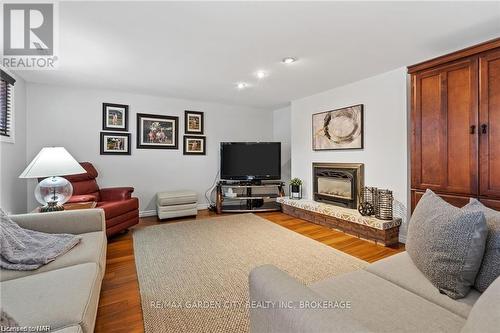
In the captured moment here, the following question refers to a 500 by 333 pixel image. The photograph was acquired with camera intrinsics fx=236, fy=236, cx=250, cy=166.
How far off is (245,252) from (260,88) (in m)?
2.56

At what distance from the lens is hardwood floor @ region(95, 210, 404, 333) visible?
5.19 ft

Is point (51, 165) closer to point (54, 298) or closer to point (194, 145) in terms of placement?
point (54, 298)

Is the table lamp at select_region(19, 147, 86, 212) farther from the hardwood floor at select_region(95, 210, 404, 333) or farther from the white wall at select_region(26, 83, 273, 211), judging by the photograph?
the white wall at select_region(26, 83, 273, 211)

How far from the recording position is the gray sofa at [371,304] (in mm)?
646

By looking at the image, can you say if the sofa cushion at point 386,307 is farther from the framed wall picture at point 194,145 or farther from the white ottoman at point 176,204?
the framed wall picture at point 194,145

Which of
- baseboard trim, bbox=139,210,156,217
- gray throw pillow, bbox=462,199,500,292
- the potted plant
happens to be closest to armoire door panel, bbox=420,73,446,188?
gray throw pillow, bbox=462,199,500,292

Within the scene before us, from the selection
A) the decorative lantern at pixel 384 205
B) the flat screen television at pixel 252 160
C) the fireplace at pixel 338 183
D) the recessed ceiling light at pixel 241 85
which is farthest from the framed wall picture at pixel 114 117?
the decorative lantern at pixel 384 205

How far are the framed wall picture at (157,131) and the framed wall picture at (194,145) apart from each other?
0.20m

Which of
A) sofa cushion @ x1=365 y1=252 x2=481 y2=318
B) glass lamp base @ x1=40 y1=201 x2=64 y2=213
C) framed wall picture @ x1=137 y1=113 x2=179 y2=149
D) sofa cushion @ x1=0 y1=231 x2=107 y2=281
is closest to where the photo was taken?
sofa cushion @ x1=365 y1=252 x2=481 y2=318

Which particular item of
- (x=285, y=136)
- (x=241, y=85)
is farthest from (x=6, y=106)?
(x=285, y=136)

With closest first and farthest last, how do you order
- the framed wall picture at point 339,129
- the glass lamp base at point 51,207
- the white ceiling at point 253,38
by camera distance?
the white ceiling at point 253,38, the glass lamp base at point 51,207, the framed wall picture at point 339,129

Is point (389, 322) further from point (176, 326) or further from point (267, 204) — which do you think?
point (267, 204)

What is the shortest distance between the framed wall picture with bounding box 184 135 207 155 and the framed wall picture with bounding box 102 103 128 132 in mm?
1095

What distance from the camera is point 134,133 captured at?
4.22 m
